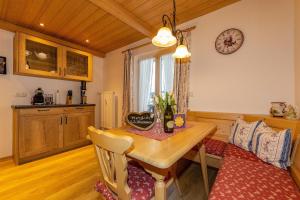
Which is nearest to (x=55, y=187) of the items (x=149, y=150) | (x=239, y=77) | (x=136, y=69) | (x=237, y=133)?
(x=149, y=150)

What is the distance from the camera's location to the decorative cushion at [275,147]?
122 cm

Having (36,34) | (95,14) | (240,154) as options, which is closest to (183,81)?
(240,154)

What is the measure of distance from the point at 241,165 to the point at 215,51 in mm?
1757

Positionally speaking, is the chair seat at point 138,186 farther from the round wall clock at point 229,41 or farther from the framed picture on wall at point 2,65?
the framed picture on wall at point 2,65

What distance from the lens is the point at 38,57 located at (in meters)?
2.76

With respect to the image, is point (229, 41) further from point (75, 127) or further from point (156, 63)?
point (75, 127)

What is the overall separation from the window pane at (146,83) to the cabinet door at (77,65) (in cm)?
130

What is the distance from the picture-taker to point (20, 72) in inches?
97.8

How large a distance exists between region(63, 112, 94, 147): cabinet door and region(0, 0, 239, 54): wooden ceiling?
1721mm

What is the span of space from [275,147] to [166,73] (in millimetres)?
2109

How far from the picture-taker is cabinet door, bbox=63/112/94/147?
9.61 ft

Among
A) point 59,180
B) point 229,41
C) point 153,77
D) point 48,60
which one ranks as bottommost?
point 59,180

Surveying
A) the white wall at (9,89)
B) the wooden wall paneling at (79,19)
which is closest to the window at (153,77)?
the wooden wall paneling at (79,19)

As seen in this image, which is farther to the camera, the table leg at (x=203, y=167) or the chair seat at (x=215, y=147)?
the chair seat at (x=215, y=147)
